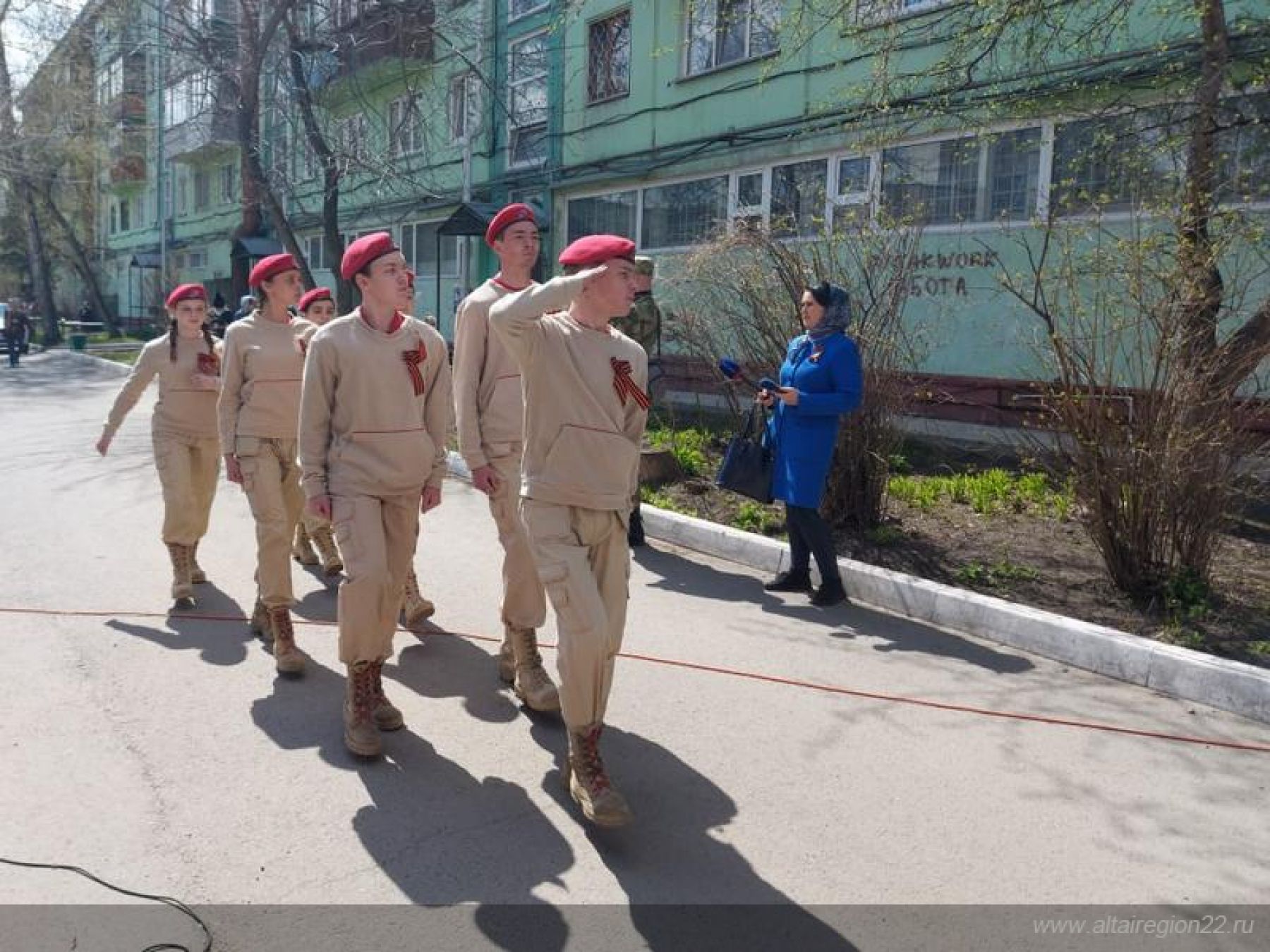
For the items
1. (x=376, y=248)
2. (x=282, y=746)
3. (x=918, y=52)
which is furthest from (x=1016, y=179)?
(x=282, y=746)

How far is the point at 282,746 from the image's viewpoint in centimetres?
419

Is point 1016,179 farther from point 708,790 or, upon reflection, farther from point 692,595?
point 708,790

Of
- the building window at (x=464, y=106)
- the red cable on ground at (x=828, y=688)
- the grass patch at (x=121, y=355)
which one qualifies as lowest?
the red cable on ground at (x=828, y=688)

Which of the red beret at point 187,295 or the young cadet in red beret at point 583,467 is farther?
the red beret at point 187,295

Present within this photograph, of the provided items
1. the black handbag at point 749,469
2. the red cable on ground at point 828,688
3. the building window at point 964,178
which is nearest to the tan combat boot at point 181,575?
the red cable on ground at point 828,688

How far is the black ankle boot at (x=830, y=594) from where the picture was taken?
643 cm

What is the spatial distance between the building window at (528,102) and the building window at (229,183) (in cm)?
1473

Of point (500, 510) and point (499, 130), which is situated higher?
point (499, 130)

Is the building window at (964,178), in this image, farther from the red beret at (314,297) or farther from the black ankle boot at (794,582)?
the red beret at (314,297)

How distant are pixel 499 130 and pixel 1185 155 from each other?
1648cm

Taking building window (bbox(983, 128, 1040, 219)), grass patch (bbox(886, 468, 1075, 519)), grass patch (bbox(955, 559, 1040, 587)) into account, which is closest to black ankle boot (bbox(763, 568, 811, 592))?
grass patch (bbox(955, 559, 1040, 587))

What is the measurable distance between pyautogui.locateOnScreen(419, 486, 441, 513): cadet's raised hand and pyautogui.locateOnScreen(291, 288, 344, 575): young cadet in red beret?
232 cm

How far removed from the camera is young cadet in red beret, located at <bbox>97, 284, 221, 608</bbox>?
617 cm

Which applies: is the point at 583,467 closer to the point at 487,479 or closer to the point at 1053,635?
the point at 487,479
